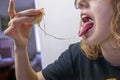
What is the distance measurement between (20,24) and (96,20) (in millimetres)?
268

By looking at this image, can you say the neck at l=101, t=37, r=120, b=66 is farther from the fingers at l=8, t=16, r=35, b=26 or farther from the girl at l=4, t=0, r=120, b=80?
the fingers at l=8, t=16, r=35, b=26

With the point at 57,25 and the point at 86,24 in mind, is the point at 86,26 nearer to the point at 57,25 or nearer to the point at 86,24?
the point at 86,24

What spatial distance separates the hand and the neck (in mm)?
256

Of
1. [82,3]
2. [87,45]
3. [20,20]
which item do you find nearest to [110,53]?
[87,45]

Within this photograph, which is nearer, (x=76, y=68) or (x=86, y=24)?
(x=86, y=24)

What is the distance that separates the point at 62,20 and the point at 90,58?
0.26 meters

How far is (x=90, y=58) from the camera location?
0.83 m

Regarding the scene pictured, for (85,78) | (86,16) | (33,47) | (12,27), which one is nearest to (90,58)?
(85,78)

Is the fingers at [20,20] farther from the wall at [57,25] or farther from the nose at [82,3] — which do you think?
the wall at [57,25]

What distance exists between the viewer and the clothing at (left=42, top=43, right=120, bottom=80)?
799 millimetres

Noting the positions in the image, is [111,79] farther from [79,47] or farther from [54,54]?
[54,54]

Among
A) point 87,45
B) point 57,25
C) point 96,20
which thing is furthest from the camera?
point 57,25

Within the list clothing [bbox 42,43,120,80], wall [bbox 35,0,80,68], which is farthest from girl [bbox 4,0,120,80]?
wall [bbox 35,0,80,68]

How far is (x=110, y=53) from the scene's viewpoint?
0.76 meters
